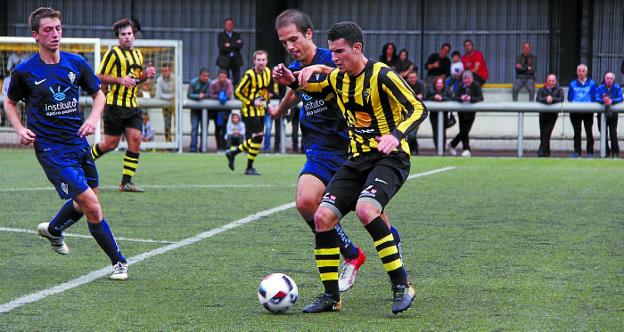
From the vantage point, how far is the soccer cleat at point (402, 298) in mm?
6168

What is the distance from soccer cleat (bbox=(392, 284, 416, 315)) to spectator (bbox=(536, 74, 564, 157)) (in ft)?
54.8

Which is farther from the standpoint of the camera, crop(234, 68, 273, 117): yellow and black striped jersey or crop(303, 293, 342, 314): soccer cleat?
crop(234, 68, 273, 117): yellow and black striped jersey

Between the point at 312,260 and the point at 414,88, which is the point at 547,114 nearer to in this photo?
the point at 414,88

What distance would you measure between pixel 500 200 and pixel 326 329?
745 cm

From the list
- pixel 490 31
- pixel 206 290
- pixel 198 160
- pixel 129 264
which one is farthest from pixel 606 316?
pixel 490 31

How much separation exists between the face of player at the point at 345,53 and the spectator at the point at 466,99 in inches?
653

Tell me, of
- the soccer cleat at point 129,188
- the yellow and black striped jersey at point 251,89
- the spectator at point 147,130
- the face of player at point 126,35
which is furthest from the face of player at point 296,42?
the spectator at point 147,130

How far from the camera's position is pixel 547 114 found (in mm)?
22922

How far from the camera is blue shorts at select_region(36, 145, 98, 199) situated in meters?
7.52

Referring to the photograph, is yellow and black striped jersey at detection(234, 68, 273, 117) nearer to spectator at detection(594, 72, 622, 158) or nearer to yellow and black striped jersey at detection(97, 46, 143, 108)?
yellow and black striped jersey at detection(97, 46, 143, 108)

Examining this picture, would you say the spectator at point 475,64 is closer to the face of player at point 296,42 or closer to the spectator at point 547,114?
the spectator at point 547,114

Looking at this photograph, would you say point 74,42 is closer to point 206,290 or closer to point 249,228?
point 249,228

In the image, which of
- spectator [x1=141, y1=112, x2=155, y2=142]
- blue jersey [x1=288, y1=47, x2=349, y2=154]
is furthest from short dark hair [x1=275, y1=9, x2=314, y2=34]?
spectator [x1=141, y1=112, x2=155, y2=142]

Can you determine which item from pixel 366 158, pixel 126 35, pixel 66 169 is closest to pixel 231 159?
pixel 126 35
